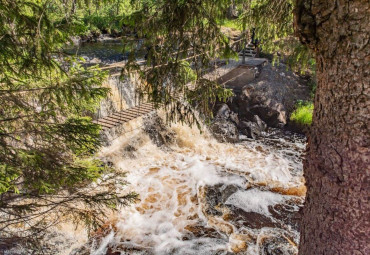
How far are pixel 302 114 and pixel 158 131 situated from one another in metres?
6.21

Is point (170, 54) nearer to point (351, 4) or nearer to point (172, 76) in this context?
point (172, 76)

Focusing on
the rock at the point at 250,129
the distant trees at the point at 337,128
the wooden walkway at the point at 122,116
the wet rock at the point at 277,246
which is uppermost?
the distant trees at the point at 337,128

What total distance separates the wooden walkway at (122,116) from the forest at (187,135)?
0.09 metres

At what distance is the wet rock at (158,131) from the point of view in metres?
9.90

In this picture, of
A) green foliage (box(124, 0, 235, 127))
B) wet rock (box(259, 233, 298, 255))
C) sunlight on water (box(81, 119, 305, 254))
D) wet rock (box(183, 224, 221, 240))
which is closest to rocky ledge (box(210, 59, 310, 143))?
sunlight on water (box(81, 119, 305, 254))

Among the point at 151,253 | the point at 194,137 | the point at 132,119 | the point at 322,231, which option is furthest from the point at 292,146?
the point at 322,231

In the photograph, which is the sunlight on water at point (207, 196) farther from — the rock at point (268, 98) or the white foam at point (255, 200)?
the rock at point (268, 98)

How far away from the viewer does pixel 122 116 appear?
29.4 feet

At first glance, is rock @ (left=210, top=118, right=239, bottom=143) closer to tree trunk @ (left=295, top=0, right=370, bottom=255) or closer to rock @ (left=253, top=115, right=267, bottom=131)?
A: rock @ (left=253, top=115, right=267, bottom=131)

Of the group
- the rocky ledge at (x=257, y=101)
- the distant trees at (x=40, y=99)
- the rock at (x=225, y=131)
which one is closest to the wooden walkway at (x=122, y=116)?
the rock at (x=225, y=131)

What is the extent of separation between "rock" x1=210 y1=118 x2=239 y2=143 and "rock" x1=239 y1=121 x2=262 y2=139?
1.78ft

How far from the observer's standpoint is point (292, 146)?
10891 mm

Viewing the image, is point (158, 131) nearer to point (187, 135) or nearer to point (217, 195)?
point (187, 135)

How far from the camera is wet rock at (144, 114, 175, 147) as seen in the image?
9.90m
